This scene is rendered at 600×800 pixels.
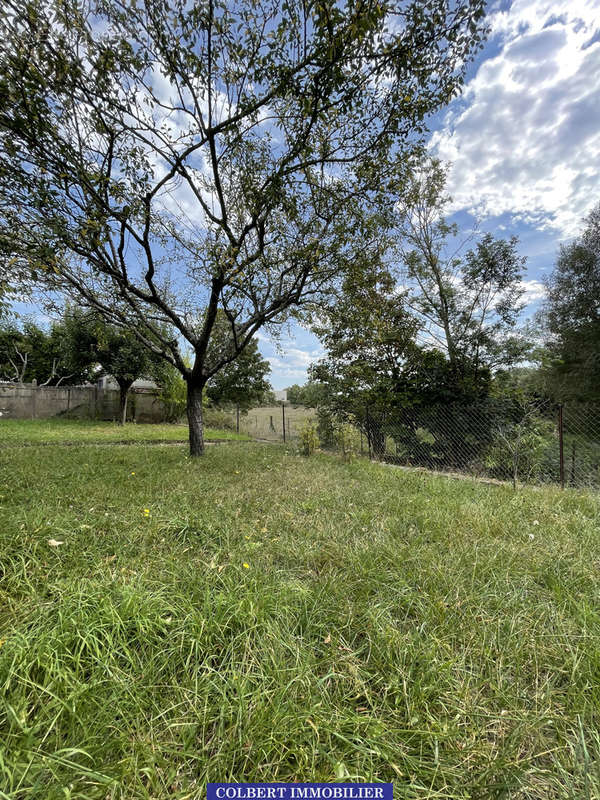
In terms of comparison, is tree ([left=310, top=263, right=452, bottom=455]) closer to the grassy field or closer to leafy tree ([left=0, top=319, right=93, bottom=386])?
the grassy field

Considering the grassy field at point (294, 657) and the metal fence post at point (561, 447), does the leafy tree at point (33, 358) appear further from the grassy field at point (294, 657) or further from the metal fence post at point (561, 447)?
the metal fence post at point (561, 447)

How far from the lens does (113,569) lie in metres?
1.61

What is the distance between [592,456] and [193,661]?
5672mm

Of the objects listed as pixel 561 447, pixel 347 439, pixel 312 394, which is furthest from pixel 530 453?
pixel 312 394

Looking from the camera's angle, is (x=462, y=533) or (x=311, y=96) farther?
(x=311, y=96)

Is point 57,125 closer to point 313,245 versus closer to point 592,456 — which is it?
point 313,245

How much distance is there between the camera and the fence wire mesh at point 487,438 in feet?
14.2

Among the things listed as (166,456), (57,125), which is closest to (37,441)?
(166,456)

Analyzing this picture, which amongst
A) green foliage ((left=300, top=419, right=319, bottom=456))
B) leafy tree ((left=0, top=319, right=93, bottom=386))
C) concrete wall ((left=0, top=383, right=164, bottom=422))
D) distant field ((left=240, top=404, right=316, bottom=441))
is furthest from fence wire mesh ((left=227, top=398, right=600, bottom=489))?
leafy tree ((left=0, top=319, right=93, bottom=386))

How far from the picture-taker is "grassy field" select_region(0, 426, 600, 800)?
82 cm

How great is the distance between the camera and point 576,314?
9.19 meters

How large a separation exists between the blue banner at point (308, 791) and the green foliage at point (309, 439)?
6.03 m

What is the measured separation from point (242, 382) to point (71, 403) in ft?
26.6

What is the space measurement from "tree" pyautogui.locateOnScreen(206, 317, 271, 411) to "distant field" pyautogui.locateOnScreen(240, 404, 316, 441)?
0.88m
